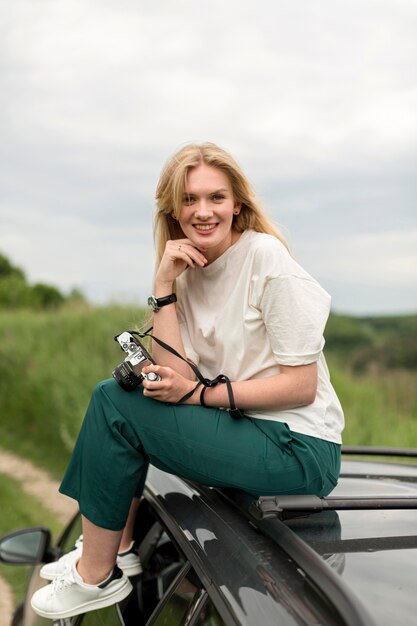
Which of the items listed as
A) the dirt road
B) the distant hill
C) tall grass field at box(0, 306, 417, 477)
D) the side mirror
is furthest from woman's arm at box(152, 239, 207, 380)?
the distant hill

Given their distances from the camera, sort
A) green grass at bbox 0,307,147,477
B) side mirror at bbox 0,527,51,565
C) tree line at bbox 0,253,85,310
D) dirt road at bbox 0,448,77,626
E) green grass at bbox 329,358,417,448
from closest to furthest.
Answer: side mirror at bbox 0,527,51,565 < green grass at bbox 329,358,417,448 < dirt road at bbox 0,448,77,626 < green grass at bbox 0,307,147,477 < tree line at bbox 0,253,85,310

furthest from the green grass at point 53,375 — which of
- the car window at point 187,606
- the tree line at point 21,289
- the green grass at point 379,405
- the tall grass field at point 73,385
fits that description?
the tree line at point 21,289

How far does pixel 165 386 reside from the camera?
82.2 inches

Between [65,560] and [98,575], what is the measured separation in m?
0.24

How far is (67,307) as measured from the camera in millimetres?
15281

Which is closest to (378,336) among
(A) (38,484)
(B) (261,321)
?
(A) (38,484)

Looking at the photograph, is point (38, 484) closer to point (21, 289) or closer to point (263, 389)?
point (263, 389)

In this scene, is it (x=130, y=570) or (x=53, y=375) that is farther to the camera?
(x=53, y=375)

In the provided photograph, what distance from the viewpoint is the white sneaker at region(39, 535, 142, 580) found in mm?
2273

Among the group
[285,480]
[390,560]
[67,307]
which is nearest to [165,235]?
[285,480]

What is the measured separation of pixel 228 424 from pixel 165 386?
0.70 feet

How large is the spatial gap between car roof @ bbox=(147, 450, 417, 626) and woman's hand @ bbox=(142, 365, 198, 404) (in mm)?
269

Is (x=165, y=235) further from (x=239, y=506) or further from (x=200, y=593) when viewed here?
(x=200, y=593)

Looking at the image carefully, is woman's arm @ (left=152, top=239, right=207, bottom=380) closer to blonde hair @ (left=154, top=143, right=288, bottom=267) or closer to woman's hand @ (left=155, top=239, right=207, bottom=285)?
woman's hand @ (left=155, top=239, right=207, bottom=285)
